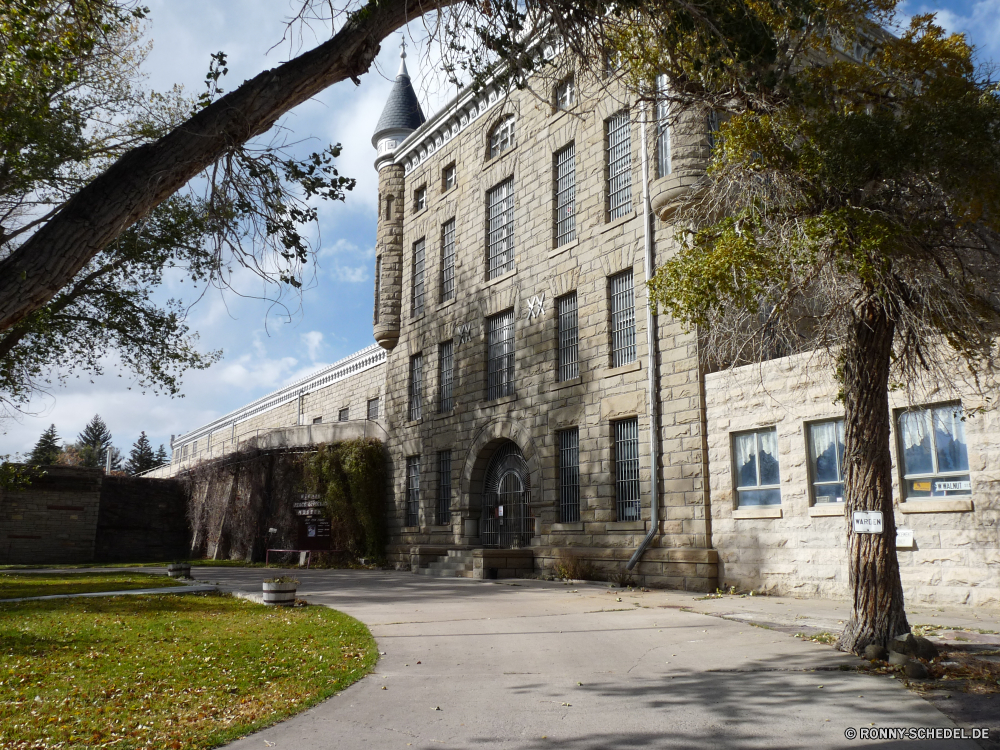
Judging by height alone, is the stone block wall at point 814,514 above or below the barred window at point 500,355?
below

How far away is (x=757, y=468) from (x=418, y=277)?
14.2m

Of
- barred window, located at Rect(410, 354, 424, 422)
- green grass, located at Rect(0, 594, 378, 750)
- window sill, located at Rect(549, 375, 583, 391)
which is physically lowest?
green grass, located at Rect(0, 594, 378, 750)

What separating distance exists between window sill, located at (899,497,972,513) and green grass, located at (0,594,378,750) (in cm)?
800

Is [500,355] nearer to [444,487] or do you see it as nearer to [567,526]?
[444,487]

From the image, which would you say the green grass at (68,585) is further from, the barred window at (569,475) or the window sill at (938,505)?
the window sill at (938,505)

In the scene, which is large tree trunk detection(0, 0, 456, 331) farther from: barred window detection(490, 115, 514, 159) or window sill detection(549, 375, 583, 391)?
barred window detection(490, 115, 514, 159)

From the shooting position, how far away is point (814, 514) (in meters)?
12.5

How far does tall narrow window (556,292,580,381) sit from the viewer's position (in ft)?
59.8

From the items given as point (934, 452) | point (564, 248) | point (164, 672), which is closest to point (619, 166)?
point (564, 248)

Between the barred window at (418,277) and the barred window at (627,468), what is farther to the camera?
the barred window at (418,277)

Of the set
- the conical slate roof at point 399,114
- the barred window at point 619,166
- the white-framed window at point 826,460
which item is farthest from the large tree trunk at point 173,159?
the conical slate roof at point 399,114

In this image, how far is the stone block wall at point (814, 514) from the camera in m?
10.5

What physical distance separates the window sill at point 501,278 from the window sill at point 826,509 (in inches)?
402

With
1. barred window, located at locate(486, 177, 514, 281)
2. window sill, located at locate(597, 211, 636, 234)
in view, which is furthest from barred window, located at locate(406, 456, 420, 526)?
A: window sill, located at locate(597, 211, 636, 234)
